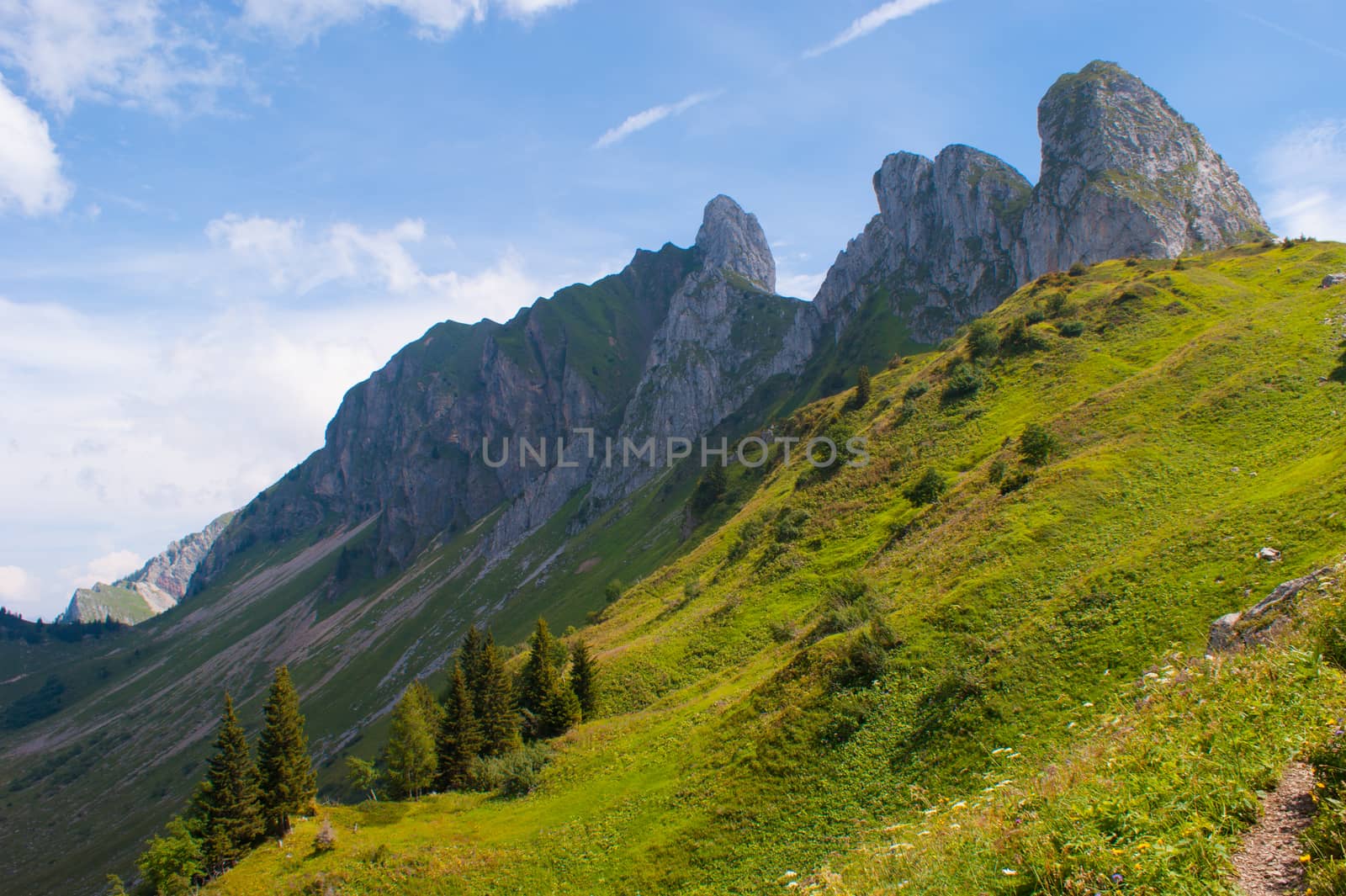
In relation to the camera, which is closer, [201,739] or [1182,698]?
[1182,698]

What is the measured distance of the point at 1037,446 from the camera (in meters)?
47.8

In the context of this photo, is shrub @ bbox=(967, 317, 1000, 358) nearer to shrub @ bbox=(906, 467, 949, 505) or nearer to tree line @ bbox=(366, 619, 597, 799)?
shrub @ bbox=(906, 467, 949, 505)

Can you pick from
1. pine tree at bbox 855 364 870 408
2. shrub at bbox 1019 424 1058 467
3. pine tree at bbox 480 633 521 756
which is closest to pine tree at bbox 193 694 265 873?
pine tree at bbox 480 633 521 756

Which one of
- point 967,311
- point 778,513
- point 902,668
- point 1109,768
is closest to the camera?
point 1109,768

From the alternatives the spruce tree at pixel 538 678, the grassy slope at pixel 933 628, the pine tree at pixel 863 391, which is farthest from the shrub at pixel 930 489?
the pine tree at pixel 863 391

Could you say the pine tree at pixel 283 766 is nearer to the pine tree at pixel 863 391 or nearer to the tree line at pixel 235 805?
the tree line at pixel 235 805

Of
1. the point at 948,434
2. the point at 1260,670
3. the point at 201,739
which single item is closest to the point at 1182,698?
the point at 1260,670

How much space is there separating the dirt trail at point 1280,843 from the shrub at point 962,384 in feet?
229

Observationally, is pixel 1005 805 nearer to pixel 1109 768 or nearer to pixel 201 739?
pixel 1109 768

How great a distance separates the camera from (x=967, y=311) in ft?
610

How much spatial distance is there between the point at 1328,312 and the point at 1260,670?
6673 centimetres

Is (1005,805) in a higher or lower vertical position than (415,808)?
higher

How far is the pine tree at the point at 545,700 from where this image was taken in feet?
170

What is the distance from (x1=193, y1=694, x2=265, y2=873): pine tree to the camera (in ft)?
137
